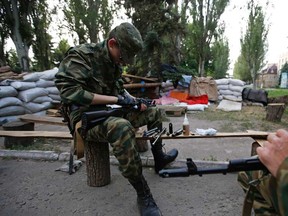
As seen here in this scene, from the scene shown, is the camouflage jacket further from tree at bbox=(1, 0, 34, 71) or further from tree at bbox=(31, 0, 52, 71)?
tree at bbox=(31, 0, 52, 71)

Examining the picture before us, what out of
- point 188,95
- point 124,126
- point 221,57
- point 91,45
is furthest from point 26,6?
point 221,57

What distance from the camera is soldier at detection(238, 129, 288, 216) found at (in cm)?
70

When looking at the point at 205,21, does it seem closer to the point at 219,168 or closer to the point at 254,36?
the point at 254,36

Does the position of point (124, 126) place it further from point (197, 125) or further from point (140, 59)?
point (140, 59)

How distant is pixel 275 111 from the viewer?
5.62m

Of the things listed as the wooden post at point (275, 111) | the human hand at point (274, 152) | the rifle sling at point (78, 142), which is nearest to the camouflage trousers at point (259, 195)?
the human hand at point (274, 152)

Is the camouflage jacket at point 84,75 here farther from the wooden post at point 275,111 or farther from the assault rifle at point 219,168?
the wooden post at point 275,111

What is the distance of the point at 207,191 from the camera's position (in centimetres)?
229

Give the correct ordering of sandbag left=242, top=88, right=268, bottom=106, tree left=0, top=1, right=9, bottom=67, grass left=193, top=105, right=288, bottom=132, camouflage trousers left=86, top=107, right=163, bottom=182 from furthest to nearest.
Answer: tree left=0, top=1, right=9, bottom=67
sandbag left=242, top=88, right=268, bottom=106
grass left=193, top=105, right=288, bottom=132
camouflage trousers left=86, top=107, right=163, bottom=182

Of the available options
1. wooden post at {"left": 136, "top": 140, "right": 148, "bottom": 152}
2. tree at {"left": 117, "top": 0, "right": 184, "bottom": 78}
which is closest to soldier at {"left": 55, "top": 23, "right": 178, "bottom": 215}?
wooden post at {"left": 136, "top": 140, "right": 148, "bottom": 152}

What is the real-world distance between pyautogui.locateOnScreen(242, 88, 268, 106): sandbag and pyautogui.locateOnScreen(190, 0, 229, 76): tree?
4.84 metres

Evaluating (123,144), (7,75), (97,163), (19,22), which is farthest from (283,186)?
(19,22)

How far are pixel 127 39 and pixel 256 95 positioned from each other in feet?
24.9

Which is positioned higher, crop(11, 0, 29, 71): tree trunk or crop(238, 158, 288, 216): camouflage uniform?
crop(11, 0, 29, 71): tree trunk
